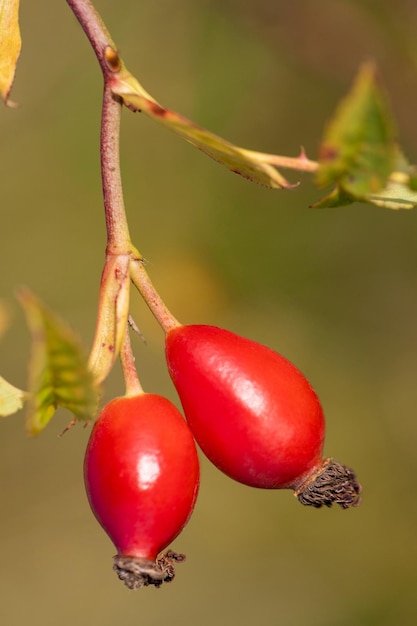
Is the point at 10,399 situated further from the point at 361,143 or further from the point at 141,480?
the point at 361,143

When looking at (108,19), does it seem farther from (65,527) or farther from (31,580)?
(31,580)

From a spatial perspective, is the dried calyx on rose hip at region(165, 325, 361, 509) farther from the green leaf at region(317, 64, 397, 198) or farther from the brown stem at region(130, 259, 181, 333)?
the green leaf at region(317, 64, 397, 198)

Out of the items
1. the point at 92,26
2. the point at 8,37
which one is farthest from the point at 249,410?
the point at 8,37

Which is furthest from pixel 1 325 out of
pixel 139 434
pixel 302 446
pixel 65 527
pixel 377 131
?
pixel 65 527

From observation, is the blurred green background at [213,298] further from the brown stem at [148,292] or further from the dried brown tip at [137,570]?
the dried brown tip at [137,570]

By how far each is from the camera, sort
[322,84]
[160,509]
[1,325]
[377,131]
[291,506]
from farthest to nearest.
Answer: [291,506]
[322,84]
[1,325]
[160,509]
[377,131]

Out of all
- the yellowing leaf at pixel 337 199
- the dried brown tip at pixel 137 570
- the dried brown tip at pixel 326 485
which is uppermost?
the yellowing leaf at pixel 337 199

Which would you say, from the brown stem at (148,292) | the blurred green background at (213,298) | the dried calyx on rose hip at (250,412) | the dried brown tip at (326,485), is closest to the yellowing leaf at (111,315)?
the brown stem at (148,292)
